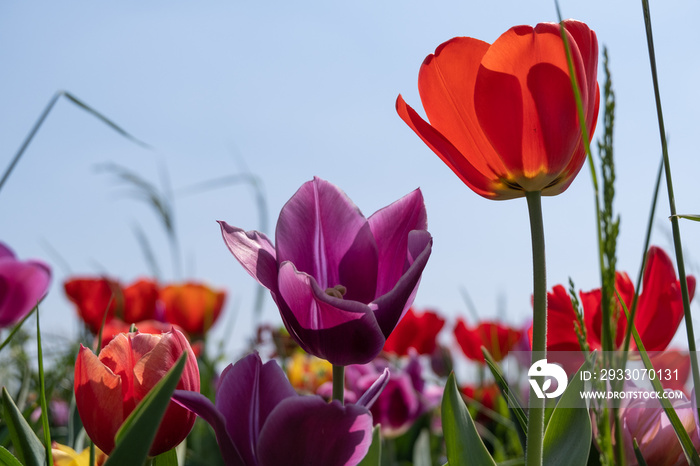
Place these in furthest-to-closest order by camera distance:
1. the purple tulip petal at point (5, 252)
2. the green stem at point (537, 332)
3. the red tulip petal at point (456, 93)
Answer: the purple tulip petal at point (5, 252)
the red tulip petal at point (456, 93)
the green stem at point (537, 332)

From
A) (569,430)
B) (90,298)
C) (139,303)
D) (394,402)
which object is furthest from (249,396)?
(90,298)

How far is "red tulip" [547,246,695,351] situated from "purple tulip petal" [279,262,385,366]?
15.2 inches

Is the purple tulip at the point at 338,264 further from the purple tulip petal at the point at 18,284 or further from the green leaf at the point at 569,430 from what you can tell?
the purple tulip petal at the point at 18,284

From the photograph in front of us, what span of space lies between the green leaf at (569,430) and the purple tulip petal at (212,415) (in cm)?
28

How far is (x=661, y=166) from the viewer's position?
56cm

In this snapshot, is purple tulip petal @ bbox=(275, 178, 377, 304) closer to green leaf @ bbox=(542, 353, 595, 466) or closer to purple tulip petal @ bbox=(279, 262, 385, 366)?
purple tulip petal @ bbox=(279, 262, 385, 366)

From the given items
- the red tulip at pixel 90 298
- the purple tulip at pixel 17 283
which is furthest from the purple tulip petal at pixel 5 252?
the red tulip at pixel 90 298

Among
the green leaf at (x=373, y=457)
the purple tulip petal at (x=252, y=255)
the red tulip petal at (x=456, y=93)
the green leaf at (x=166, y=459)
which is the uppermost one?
the red tulip petal at (x=456, y=93)

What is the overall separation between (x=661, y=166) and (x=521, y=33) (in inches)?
6.8

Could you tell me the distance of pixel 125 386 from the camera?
0.57 metres

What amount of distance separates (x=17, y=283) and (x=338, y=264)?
1527 millimetres

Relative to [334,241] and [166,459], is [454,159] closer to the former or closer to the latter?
[334,241]

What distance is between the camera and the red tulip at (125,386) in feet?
1.78

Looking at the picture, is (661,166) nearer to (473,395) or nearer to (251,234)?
(251,234)
